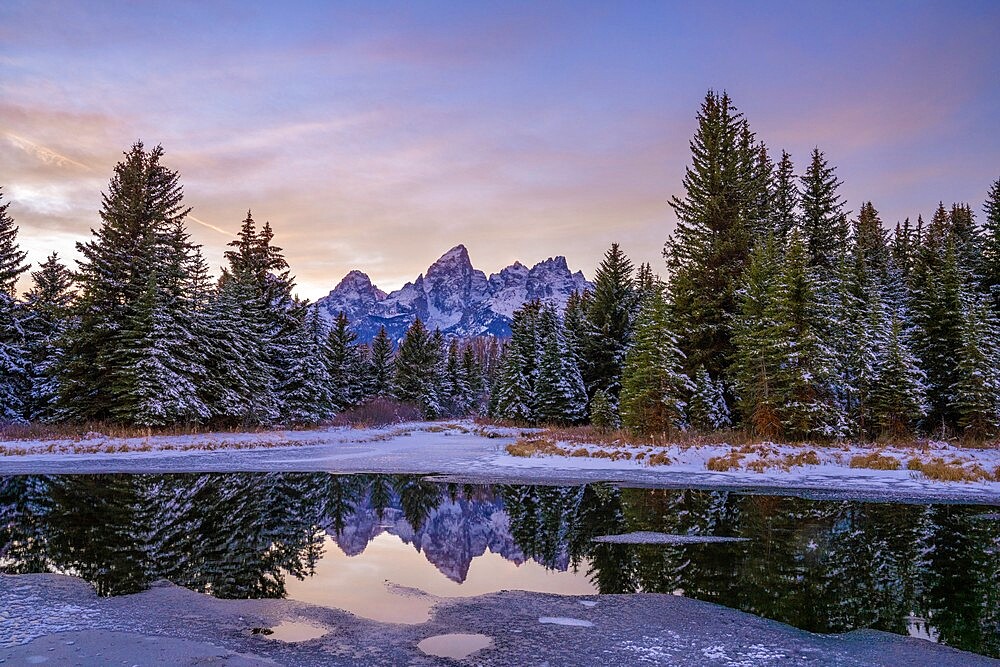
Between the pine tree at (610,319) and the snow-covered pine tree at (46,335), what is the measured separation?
119 feet

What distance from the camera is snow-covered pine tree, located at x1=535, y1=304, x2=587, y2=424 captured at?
4766 cm

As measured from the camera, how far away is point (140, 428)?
3055cm

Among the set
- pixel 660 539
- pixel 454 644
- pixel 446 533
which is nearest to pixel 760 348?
pixel 660 539

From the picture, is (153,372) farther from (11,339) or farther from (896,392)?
(896,392)

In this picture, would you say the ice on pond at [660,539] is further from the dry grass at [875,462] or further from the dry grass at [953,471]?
the dry grass at [875,462]

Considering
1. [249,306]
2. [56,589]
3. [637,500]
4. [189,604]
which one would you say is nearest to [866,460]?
[637,500]

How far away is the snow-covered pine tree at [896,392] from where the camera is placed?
29938mm

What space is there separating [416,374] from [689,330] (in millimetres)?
45103

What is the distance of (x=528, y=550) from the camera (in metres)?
10.2

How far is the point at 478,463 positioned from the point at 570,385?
24798 millimetres

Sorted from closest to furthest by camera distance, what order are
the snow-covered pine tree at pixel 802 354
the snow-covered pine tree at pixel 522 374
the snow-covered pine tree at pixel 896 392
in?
the snow-covered pine tree at pixel 802 354
the snow-covered pine tree at pixel 896 392
the snow-covered pine tree at pixel 522 374

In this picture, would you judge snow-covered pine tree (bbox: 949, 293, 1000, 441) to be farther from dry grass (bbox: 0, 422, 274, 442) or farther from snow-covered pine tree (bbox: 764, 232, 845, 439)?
dry grass (bbox: 0, 422, 274, 442)

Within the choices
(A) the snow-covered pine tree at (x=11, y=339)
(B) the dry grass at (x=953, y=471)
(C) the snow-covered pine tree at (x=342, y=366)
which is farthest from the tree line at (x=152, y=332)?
(B) the dry grass at (x=953, y=471)

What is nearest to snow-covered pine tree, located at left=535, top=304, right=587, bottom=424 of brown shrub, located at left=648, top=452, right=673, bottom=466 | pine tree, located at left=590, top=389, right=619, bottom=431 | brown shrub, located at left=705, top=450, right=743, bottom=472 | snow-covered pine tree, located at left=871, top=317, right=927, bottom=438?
pine tree, located at left=590, top=389, right=619, bottom=431
